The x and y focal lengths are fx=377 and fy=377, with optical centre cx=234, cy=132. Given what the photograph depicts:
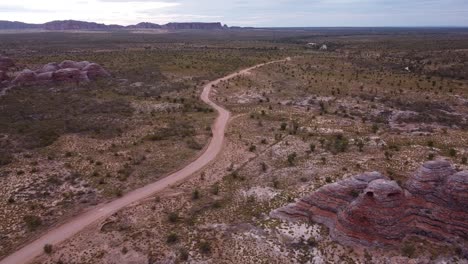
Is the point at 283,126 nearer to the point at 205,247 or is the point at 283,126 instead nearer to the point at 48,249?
the point at 205,247

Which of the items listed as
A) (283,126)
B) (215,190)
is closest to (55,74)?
(283,126)

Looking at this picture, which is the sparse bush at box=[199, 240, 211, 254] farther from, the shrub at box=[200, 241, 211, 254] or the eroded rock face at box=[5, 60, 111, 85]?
the eroded rock face at box=[5, 60, 111, 85]

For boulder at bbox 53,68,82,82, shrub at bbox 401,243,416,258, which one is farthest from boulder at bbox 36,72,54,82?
shrub at bbox 401,243,416,258

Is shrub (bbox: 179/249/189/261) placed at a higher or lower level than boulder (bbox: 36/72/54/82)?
lower

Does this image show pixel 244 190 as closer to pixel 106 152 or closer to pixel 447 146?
pixel 106 152

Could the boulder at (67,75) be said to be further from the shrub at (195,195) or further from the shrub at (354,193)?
the shrub at (354,193)

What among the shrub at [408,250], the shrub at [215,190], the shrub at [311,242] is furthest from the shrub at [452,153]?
the shrub at [215,190]

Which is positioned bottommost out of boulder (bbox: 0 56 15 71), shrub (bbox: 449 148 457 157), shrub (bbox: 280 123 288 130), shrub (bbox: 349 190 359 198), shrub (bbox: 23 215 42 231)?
shrub (bbox: 23 215 42 231)
